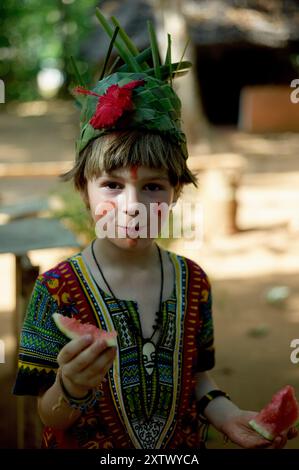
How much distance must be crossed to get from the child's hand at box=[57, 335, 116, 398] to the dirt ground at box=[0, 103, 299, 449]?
2359mm

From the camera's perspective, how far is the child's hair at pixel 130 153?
5.98 feet

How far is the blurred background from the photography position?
4418 millimetres

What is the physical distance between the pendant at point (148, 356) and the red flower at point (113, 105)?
2.25ft

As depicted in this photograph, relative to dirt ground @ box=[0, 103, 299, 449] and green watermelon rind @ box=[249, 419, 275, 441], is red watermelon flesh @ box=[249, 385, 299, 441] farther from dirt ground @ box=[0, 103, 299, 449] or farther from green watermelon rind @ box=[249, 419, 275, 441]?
dirt ground @ box=[0, 103, 299, 449]

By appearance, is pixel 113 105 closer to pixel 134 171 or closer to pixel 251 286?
pixel 134 171

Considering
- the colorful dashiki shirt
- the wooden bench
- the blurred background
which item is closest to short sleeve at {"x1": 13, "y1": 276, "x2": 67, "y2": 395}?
the colorful dashiki shirt

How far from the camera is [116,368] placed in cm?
190

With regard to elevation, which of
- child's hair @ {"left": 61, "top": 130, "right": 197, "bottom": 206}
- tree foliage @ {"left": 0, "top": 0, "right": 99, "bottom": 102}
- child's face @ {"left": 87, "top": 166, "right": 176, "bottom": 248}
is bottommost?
child's face @ {"left": 87, "top": 166, "right": 176, "bottom": 248}

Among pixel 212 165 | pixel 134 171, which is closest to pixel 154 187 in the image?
pixel 134 171

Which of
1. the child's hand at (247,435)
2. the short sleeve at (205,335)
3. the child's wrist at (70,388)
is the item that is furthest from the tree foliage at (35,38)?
the child's wrist at (70,388)

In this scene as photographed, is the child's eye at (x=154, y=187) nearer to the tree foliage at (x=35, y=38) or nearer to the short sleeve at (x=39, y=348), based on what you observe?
the short sleeve at (x=39, y=348)

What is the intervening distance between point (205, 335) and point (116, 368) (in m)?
0.38
